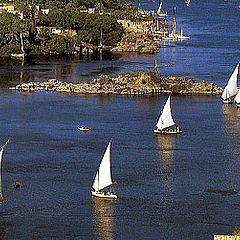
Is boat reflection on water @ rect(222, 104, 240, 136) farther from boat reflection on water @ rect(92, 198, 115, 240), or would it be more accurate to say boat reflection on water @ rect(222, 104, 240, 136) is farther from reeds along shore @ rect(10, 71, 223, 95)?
boat reflection on water @ rect(92, 198, 115, 240)

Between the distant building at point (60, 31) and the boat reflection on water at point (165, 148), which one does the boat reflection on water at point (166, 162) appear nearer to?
the boat reflection on water at point (165, 148)

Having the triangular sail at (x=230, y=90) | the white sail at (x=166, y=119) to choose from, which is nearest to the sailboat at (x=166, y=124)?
the white sail at (x=166, y=119)

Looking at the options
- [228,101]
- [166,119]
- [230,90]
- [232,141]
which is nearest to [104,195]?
[232,141]

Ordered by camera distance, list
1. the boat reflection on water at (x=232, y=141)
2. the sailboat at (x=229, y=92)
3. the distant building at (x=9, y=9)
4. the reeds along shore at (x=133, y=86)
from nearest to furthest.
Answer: the boat reflection on water at (x=232, y=141), the sailboat at (x=229, y=92), the reeds along shore at (x=133, y=86), the distant building at (x=9, y=9)

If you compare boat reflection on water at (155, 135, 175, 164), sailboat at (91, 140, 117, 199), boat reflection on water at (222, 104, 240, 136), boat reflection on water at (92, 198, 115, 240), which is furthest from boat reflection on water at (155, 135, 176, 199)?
boat reflection on water at (222, 104, 240, 136)

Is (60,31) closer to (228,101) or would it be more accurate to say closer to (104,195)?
(228,101)

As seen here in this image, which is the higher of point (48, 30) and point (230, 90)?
point (48, 30)
